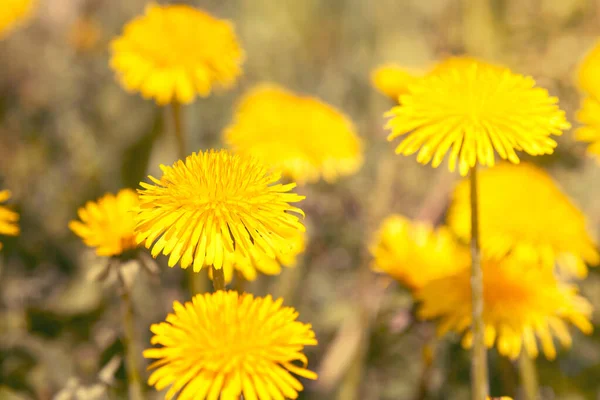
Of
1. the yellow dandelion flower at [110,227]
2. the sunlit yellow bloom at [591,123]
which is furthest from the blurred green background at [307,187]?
the sunlit yellow bloom at [591,123]

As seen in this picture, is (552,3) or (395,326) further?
(552,3)

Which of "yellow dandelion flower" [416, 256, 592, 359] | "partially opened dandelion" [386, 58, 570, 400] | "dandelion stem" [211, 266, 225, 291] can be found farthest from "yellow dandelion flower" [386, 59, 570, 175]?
"yellow dandelion flower" [416, 256, 592, 359]

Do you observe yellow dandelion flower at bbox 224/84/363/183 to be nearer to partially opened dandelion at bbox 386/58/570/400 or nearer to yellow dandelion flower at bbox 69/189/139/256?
yellow dandelion flower at bbox 69/189/139/256

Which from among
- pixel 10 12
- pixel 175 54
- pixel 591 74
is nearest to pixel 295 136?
pixel 175 54

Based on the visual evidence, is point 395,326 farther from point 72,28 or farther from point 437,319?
point 72,28

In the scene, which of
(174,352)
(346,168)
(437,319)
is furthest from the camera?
(346,168)

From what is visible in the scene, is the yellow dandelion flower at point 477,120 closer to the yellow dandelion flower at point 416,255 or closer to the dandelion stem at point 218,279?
the dandelion stem at point 218,279

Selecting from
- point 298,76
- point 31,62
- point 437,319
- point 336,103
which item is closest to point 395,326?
point 437,319
